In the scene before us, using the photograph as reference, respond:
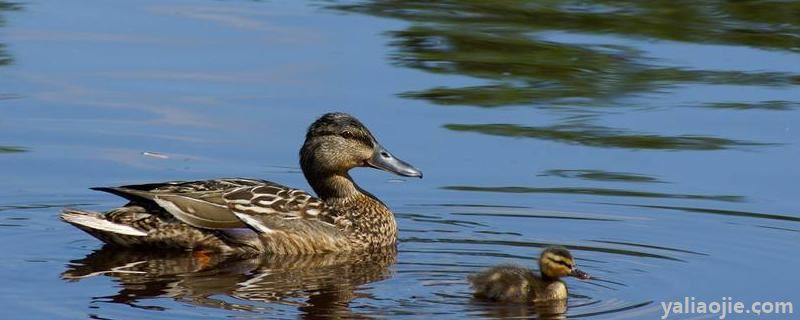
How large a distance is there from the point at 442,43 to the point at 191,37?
6.85ft

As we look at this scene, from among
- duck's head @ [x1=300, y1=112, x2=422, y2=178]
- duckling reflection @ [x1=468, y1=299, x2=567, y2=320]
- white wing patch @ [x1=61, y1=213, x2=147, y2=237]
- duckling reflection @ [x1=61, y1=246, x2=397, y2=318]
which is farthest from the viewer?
duck's head @ [x1=300, y1=112, x2=422, y2=178]

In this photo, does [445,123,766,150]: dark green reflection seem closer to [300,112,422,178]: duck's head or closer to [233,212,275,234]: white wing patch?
[300,112,422,178]: duck's head

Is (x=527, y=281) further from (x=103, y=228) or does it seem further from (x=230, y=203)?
(x=103, y=228)

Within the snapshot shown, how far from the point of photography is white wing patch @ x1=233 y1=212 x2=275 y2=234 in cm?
1296

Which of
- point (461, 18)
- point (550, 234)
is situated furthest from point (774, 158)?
point (461, 18)

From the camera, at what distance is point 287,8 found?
63.9 ft

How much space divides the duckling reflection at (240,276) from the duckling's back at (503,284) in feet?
2.17

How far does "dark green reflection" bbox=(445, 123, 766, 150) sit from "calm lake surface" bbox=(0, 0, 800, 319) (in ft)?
0.09

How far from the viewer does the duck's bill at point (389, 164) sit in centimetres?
1374

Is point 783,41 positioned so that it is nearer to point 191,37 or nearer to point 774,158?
point 774,158

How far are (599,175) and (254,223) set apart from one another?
2565 mm

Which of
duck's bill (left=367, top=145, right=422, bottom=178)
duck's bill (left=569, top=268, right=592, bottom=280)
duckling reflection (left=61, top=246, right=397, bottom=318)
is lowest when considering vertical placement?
duckling reflection (left=61, top=246, right=397, bottom=318)

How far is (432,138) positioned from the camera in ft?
50.0

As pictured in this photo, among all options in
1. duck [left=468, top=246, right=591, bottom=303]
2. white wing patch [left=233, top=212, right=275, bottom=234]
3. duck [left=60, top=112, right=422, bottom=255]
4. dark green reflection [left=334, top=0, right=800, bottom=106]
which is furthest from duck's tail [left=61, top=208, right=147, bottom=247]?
dark green reflection [left=334, top=0, right=800, bottom=106]
